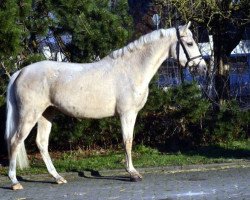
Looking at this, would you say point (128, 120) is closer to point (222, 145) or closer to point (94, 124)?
point (94, 124)

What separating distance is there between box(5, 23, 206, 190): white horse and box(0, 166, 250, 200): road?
0.28 m

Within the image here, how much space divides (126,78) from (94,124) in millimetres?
2967

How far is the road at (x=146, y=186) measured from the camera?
329 inches

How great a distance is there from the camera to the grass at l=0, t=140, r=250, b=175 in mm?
10643

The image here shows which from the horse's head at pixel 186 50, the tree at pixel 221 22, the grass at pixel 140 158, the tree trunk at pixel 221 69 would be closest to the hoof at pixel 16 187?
the grass at pixel 140 158

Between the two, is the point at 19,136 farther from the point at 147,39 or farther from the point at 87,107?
the point at 147,39

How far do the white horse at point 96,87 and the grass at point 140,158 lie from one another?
116 centimetres

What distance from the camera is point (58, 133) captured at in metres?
12.1

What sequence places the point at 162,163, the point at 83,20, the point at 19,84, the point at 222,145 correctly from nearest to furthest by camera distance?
1. the point at 19,84
2. the point at 162,163
3. the point at 83,20
4. the point at 222,145

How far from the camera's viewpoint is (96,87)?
9414 mm

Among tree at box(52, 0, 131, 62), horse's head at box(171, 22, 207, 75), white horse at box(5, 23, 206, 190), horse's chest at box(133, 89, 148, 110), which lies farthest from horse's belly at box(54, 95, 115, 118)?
tree at box(52, 0, 131, 62)

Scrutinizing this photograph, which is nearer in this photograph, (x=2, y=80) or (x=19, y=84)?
(x=19, y=84)

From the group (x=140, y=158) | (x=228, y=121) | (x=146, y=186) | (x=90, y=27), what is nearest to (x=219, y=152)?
(x=228, y=121)

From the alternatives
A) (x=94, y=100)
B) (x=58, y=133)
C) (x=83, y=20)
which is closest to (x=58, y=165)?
(x=58, y=133)
